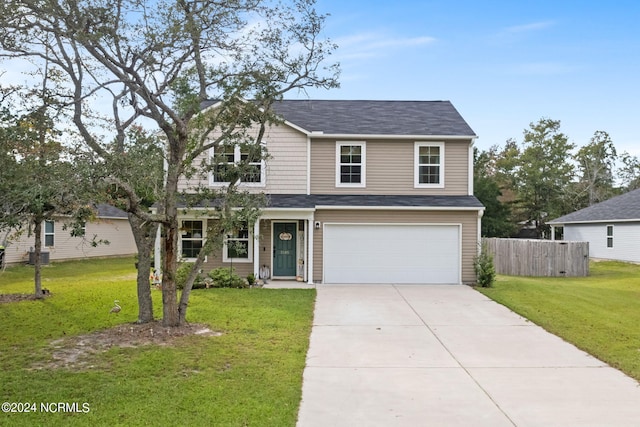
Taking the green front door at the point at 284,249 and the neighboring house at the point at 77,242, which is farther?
the neighboring house at the point at 77,242

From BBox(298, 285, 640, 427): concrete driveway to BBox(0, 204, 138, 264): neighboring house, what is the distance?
14.7m

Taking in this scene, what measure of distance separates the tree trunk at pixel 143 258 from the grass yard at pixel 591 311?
790 centimetres

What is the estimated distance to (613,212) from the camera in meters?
28.1

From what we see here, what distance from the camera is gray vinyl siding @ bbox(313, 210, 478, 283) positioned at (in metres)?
16.3

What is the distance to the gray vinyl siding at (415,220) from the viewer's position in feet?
53.5

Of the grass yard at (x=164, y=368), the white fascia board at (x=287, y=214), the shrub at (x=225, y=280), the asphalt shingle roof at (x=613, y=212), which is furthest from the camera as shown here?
the asphalt shingle roof at (x=613, y=212)

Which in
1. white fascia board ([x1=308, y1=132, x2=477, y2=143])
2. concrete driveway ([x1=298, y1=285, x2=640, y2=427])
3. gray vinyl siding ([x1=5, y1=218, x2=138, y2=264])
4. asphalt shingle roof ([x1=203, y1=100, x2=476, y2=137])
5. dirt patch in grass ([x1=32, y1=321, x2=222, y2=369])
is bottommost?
concrete driveway ([x1=298, y1=285, x2=640, y2=427])

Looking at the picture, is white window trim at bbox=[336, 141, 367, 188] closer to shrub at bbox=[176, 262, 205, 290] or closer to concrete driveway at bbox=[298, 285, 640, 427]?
shrub at bbox=[176, 262, 205, 290]

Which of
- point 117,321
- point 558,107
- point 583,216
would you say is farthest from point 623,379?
point 558,107

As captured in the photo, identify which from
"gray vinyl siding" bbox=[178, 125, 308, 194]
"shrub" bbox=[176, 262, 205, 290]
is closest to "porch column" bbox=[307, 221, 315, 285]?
"gray vinyl siding" bbox=[178, 125, 308, 194]

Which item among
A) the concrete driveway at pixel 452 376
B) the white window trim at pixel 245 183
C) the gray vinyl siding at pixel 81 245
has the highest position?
the white window trim at pixel 245 183

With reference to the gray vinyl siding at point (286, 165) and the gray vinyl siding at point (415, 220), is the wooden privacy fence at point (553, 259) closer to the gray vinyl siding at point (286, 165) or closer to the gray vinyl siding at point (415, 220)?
the gray vinyl siding at point (415, 220)

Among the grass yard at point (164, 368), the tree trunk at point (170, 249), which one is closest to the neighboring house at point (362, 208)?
the grass yard at point (164, 368)

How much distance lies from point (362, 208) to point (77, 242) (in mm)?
19198
